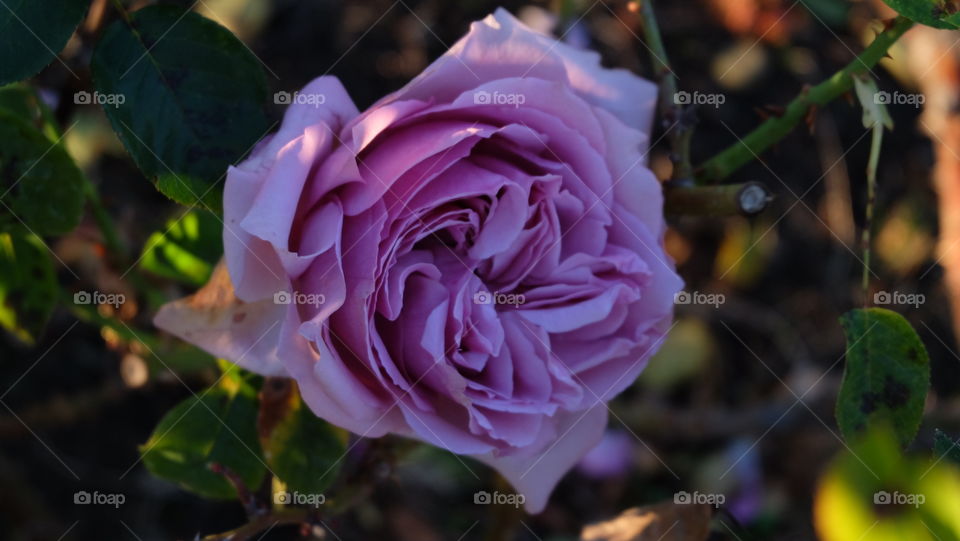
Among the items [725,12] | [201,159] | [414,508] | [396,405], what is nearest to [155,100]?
[201,159]

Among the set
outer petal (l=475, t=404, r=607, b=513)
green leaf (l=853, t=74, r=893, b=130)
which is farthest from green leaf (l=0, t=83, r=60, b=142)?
green leaf (l=853, t=74, r=893, b=130)

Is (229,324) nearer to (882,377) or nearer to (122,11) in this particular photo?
(122,11)

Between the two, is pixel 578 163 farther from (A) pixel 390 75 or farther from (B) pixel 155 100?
(A) pixel 390 75

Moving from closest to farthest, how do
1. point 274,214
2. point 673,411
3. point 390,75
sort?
point 274,214
point 673,411
point 390,75

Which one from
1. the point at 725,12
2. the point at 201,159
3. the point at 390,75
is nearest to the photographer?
the point at 201,159

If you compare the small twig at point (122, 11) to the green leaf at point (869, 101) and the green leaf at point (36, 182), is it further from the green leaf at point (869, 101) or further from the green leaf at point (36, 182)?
the green leaf at point (869, 101)

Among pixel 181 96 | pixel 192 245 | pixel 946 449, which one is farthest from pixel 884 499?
pixel 192 245

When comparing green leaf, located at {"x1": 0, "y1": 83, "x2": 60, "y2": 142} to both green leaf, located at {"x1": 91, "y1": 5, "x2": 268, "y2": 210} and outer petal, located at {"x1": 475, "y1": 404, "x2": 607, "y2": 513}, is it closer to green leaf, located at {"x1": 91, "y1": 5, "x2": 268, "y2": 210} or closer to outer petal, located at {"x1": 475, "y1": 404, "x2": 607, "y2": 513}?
green leaf, located at {"x1": 91, "y1": 5, "x2": 268, "y2": 210}

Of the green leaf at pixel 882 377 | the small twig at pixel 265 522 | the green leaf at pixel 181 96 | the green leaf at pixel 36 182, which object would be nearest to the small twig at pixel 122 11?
the green leaf at pixel 181 96
